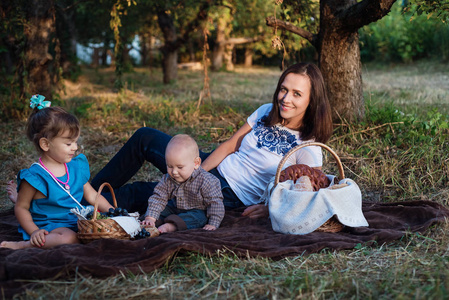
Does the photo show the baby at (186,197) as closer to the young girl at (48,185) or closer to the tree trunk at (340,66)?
the young girl at (48,185)

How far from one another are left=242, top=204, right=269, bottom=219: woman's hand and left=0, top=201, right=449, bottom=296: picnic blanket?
0.04 meters

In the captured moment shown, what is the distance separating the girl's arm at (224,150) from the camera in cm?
385

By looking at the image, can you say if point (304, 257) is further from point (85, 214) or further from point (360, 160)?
point (360, 160)

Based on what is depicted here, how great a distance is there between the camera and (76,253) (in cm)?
275

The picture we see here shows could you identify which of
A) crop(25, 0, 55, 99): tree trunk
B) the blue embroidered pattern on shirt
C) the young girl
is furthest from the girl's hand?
crop(25, 0, 55, 99): tree trunk

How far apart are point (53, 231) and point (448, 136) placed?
3925 millimetres

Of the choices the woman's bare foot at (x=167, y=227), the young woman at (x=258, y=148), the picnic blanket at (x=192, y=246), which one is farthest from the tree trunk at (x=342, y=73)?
the woman's bare foot at (x=167, y=227)

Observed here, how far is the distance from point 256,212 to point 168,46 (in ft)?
25.7

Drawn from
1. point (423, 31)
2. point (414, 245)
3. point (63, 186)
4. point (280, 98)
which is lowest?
point (414, 245)

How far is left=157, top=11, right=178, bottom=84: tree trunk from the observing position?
10.4 m

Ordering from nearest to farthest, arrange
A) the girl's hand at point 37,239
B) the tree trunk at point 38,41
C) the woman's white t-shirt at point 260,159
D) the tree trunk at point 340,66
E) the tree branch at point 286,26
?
the girl's hand at point 37,239, the woman's white t-shirt at point 260,159, the tree branch at point 286,26, the tree trunk at point 340,66, the tree trunk at point 38,41

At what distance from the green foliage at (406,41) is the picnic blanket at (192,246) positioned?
35.8ft

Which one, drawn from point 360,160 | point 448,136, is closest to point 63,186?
point 360,160

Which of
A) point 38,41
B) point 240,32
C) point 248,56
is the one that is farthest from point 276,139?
point 248,56
